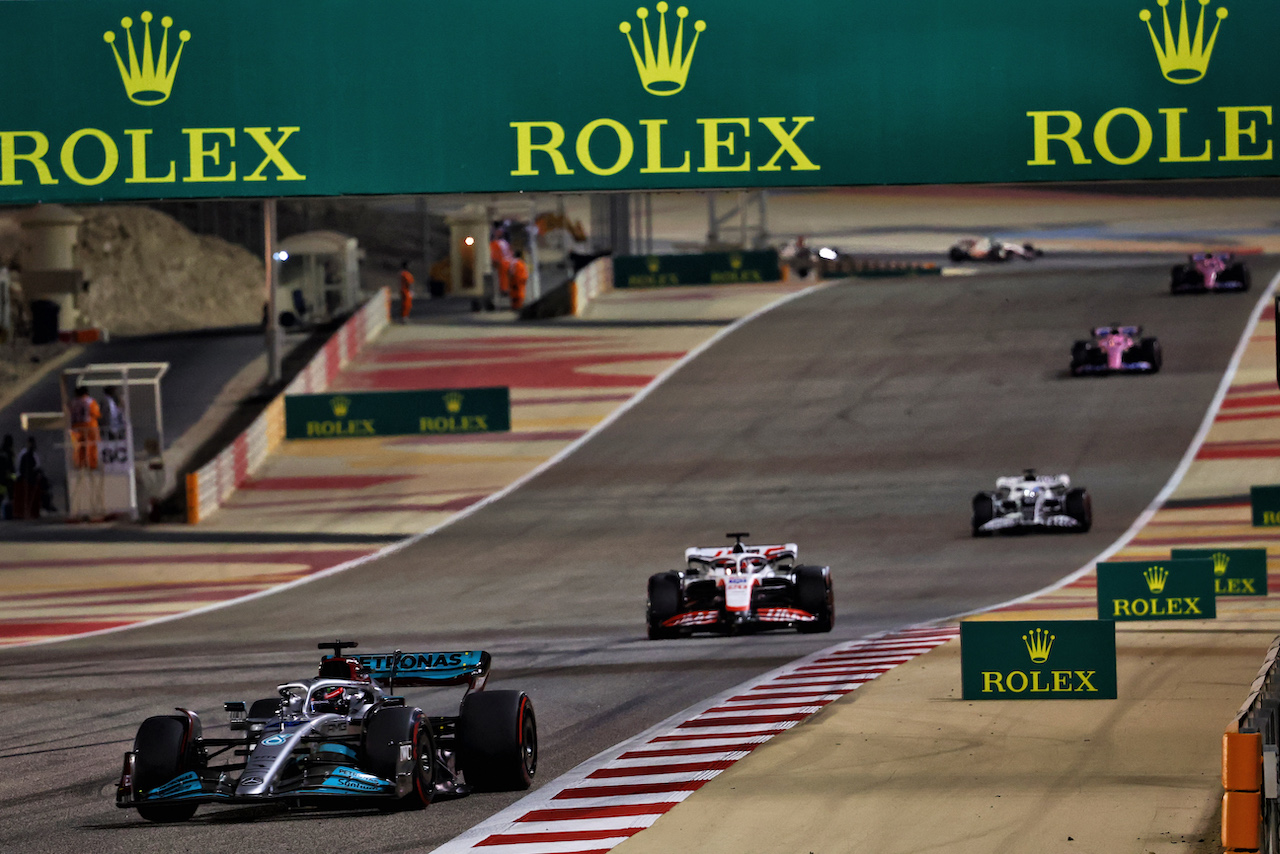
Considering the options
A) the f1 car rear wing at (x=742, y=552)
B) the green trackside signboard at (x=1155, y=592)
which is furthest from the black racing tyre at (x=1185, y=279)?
the f1 car rear wing at (x=742, y=552)

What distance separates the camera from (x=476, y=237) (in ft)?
211

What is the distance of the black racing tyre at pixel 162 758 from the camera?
37.1ft

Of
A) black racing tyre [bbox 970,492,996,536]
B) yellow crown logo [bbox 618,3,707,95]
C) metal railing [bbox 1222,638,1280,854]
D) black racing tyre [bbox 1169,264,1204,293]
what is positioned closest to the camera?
metal railing [bbox 1222,638,1280,854]

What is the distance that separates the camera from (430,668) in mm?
12836

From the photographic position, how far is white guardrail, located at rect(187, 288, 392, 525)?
3500 cm

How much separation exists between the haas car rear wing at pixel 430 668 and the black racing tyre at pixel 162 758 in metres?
1.67

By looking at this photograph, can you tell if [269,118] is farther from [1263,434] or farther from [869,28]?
[1263,434]

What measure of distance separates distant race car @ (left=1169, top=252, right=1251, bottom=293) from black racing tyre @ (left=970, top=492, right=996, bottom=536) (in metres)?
23.7

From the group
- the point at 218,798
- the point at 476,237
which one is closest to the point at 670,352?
the point at 476,237

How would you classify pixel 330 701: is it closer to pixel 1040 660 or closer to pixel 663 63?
pixel 1040 660

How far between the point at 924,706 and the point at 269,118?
7426mm

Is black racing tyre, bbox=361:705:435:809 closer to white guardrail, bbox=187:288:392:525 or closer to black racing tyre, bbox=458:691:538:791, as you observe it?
black racing tyre, bbox=458:691:538:791

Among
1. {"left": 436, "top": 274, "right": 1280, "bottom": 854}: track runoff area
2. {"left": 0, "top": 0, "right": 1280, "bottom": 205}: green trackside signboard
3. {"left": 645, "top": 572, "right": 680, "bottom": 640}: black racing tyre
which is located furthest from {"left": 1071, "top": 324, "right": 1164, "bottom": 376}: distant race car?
{"left": 0, "top": 0, "right": 1280, "bottom": 205}: green trackside signboard

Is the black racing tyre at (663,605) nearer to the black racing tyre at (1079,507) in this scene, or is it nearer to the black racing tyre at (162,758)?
the black racing tyre at (162,758)
